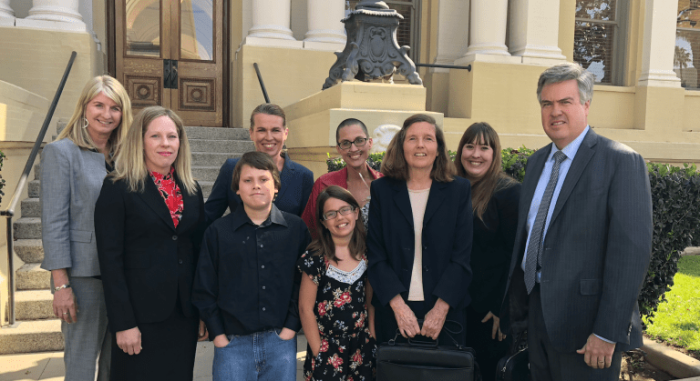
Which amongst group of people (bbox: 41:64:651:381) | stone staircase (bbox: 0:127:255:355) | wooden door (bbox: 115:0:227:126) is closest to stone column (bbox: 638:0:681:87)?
wooden door (bbox: 115:0:227:126)

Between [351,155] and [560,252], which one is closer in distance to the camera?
[560,252]

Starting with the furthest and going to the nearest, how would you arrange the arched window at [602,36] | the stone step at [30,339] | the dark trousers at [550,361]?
the arched window at [602,36]
the stone step at [30,339]
the dark trousers at [550,361]

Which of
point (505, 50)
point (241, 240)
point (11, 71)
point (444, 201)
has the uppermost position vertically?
point (505, 50)

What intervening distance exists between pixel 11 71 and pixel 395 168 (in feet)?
26.1

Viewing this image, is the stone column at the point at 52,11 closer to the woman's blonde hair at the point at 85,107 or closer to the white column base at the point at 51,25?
the white column base at the point at 51,25

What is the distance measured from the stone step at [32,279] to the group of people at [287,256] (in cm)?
292

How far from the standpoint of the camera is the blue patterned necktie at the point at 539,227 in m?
2.62

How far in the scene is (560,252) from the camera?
2.49 meters

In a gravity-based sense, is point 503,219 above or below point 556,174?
below

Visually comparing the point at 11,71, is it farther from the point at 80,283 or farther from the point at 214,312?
the point at 214,312

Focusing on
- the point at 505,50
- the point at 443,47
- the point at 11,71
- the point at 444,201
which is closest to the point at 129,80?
the point at 11,71

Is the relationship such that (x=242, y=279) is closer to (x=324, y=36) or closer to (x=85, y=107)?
(x=85, y=107)

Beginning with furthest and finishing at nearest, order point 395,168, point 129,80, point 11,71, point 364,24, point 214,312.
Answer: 1. point 129,80
2. point 11,71
3. point 364,24
4. point 395,168
5. point 214,312

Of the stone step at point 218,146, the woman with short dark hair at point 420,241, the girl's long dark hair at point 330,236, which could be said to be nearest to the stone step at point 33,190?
the stone step at point 218,146
